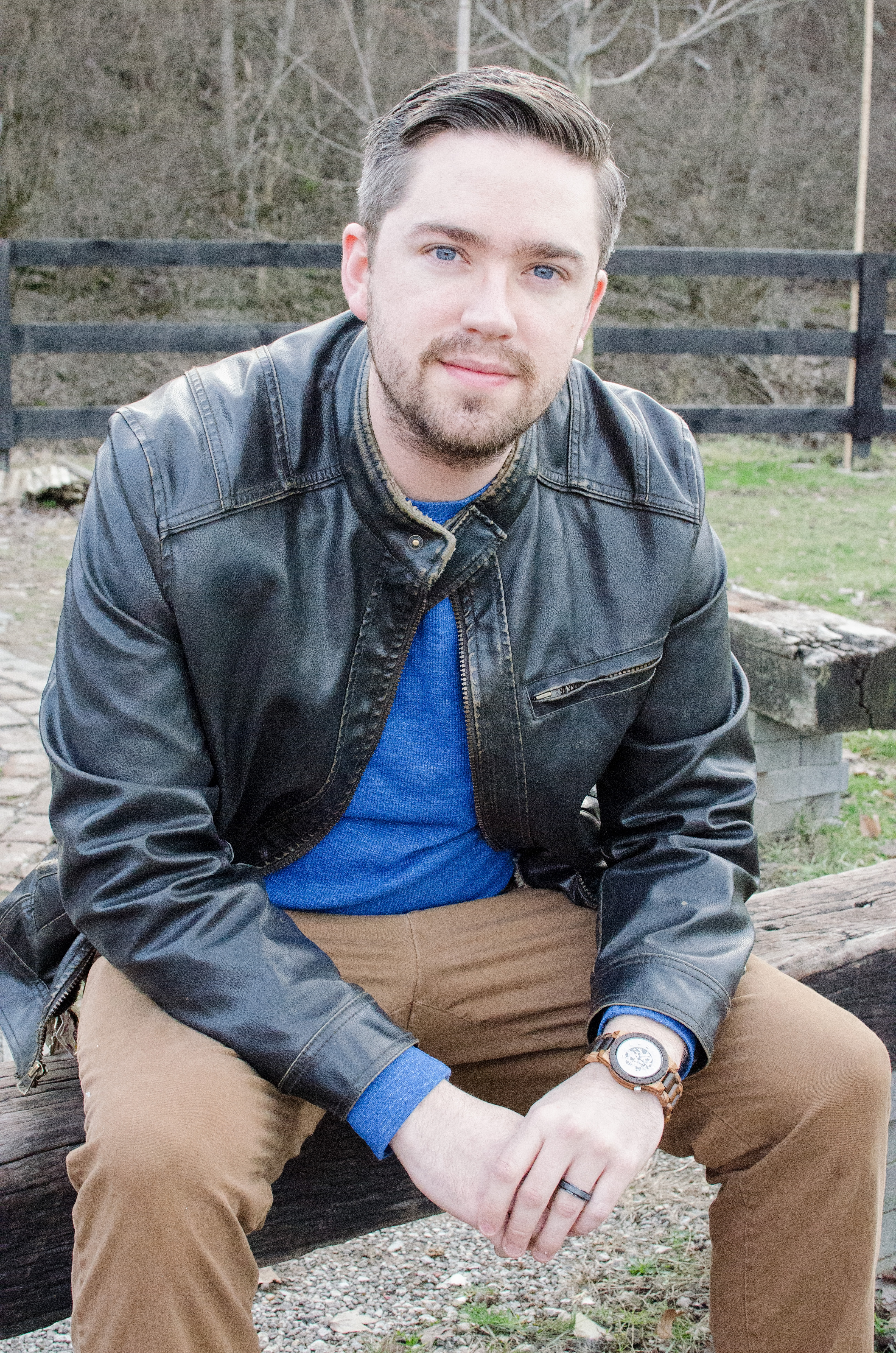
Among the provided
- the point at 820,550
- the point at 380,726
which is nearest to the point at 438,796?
the point at 380,726

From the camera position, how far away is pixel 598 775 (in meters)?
2.04

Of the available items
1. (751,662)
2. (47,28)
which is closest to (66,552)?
(751,662)

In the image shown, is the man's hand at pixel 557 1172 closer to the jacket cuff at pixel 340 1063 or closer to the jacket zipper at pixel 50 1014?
the jacket cuff at pixel 340 1063

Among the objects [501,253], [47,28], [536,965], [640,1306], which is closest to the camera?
[501,253]

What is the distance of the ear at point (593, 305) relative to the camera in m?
2.01

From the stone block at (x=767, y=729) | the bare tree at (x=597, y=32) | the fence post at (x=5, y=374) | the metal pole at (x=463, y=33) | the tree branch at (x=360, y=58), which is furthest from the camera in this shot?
the tree branch at (x=360, y=58)

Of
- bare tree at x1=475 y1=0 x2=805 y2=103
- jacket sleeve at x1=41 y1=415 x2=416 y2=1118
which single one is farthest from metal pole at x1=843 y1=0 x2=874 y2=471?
jacket sleeve at x1=41 y1=415 x2=416 y2=1118

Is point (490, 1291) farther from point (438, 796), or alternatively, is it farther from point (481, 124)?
point (481, 124)

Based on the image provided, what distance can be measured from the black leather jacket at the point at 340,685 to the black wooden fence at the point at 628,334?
668cm

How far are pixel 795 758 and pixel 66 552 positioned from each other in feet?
14.8

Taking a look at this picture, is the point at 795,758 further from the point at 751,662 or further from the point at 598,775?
the point at 598,775

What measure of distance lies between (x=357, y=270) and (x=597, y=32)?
14.9 meters

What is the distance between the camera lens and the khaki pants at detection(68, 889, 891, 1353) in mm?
1463

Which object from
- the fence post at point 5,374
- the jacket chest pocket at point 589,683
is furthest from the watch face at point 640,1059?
the fence post at point 5,374
